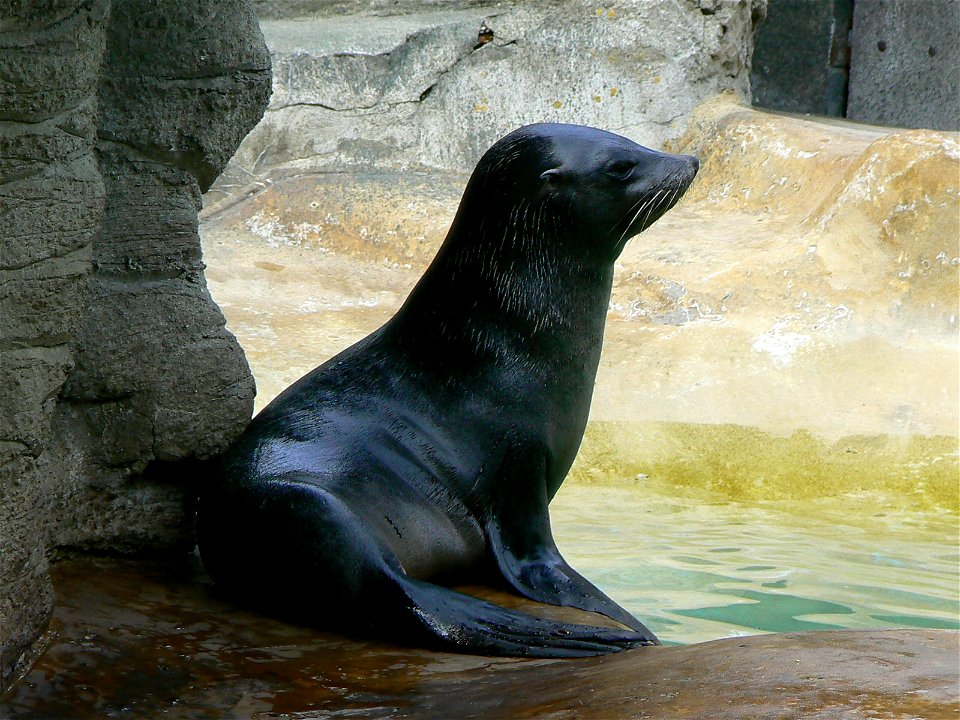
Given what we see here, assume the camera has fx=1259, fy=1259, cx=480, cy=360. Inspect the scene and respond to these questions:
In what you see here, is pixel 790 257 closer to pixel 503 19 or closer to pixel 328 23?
pixel 503 19

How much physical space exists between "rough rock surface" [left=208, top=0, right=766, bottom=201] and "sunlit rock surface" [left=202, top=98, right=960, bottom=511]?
33.4 inches

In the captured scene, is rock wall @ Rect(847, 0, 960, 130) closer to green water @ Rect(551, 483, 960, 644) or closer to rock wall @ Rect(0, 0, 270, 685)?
green water @ Rect(551, 483, 960, 644)

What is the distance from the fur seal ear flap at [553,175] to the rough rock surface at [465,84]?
4793mm

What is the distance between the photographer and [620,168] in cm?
329

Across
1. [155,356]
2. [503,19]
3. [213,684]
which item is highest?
[503,19]

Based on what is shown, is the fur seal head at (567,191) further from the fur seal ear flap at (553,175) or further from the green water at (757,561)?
the green water at (757,561)

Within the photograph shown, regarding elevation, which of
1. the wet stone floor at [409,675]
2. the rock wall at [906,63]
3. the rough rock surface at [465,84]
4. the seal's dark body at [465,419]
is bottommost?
the wet stone floor at [409,675]

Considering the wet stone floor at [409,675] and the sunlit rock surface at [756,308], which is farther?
the sunlit rock surface at [756,308]

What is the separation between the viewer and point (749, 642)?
7.47 ft

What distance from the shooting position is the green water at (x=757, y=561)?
3.60 metres

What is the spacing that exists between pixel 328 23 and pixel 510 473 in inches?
240

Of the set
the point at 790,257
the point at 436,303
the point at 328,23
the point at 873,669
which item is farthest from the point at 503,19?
the point at 873,669

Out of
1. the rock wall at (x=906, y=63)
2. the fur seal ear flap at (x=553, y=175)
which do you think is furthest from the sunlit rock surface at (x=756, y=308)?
the rock wall at (x=906, y=63)

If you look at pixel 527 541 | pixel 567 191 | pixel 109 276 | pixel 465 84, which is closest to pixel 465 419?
pixel 527 541
